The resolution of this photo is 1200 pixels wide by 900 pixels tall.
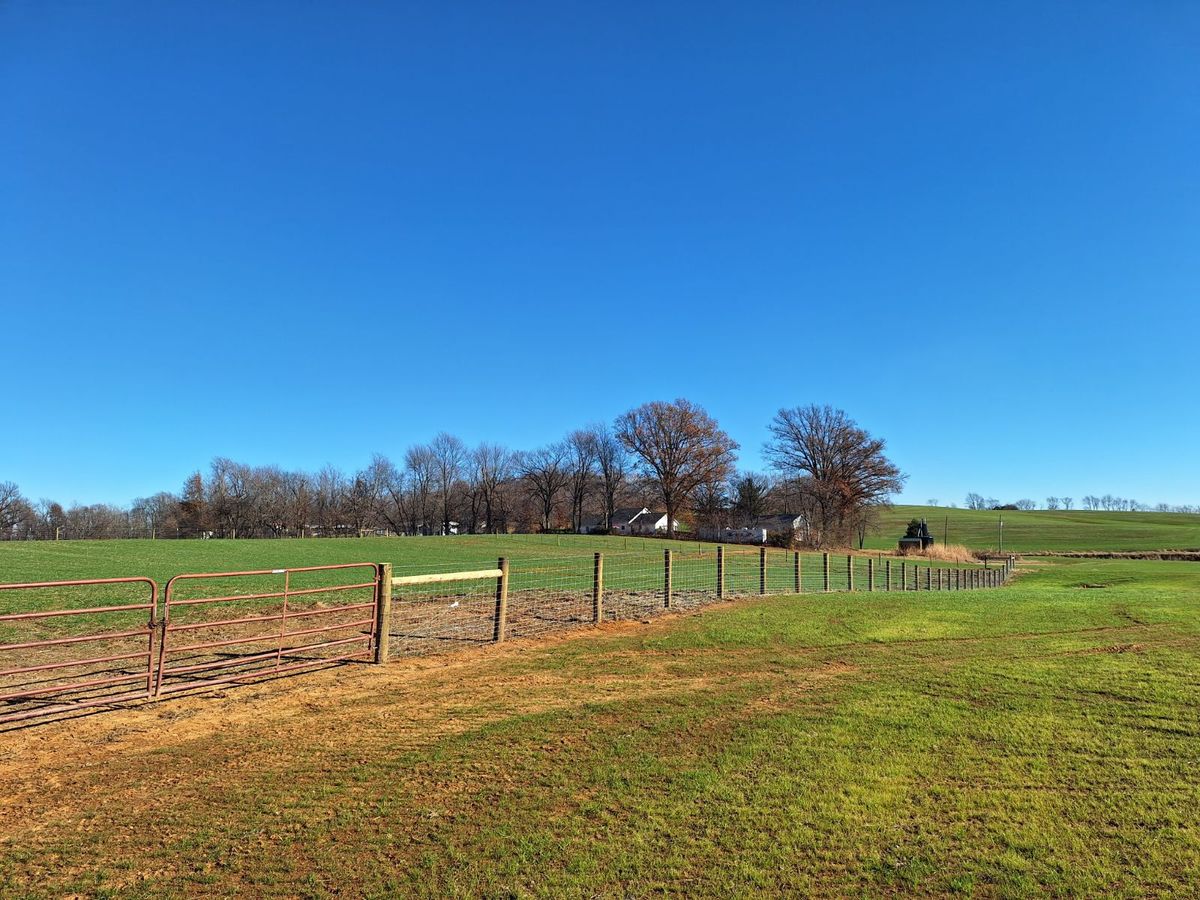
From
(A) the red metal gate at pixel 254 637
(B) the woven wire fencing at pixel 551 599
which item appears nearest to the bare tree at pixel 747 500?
(B) the woven wire fencing at pixel 551 599

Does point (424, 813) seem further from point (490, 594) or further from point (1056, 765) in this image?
point (490, 594)

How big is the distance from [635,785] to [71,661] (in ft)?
23.9

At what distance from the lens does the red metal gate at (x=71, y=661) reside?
6.67m

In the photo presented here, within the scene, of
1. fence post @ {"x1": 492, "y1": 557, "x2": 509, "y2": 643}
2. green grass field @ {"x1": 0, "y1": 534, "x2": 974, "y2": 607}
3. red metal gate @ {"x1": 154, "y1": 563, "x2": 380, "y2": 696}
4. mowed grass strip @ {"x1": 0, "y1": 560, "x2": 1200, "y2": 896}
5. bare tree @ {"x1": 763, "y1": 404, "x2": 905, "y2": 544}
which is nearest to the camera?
mowed grass strip @ {"x1": 0, "y1": 560, "x2": 1200, "y2": 896}

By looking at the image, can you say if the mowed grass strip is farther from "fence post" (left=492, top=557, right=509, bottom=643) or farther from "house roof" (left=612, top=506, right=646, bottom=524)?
"house roof" (left=612, top=506, right=646, bottom=524)

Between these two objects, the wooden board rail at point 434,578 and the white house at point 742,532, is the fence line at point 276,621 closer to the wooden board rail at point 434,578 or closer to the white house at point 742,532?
the wooden board rail at point 434,578

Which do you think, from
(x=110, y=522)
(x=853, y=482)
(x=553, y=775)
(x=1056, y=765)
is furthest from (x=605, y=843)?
(x=110, y=522)

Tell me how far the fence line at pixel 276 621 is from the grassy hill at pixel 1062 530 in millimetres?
69923

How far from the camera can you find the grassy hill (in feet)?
274

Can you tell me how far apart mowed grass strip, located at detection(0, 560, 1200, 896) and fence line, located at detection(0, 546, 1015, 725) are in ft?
2.87

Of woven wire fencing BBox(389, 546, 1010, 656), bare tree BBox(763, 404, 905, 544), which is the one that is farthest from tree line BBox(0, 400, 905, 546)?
woven wire fencing BBox(389, 546, 1010, 656)

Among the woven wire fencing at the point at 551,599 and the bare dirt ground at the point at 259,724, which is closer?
the bare dirt ground at the point at 259,724

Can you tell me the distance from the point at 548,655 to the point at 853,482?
220 feet

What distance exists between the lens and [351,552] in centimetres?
4334
